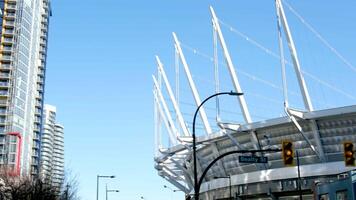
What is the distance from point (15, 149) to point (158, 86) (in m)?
52.5

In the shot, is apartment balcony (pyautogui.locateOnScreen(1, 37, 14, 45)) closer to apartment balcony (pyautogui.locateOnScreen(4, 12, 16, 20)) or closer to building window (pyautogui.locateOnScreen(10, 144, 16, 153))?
apartment balcony (pyautogui.locateOnScreen(4, 12, 16, 20))

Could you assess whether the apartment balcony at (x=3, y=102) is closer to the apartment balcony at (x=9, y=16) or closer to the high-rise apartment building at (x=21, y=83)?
the high-rise apartment building at (x=21, y=83)

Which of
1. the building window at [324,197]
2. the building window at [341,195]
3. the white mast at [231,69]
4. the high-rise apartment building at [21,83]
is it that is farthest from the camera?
the high-rise apartment building at [21,83]

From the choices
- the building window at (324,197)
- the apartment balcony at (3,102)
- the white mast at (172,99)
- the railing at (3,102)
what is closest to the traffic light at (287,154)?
→ the building window at (324,197)

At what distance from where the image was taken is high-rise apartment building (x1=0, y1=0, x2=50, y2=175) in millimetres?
130625

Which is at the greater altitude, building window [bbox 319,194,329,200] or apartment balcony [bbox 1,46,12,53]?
apartment balcony [bbox 1,46,12,53]

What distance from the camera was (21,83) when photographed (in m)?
138

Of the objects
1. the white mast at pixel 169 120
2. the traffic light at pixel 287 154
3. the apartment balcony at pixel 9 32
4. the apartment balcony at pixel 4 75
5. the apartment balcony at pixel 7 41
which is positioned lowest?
the traffic light at pixel 287 154

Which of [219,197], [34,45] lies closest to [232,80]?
[219,197]

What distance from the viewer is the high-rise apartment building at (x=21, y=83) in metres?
131

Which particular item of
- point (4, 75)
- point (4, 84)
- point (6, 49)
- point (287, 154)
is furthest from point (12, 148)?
point (287, 154)

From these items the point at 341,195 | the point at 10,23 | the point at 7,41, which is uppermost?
the point at 10,23

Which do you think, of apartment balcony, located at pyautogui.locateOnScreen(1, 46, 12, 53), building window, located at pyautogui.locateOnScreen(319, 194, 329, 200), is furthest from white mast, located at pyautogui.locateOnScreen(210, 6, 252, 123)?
apartment balcony, located at pyautogui.locateOnScreen(1, 46, 12, 53)

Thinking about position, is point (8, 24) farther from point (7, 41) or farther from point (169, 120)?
point (169, 120)
